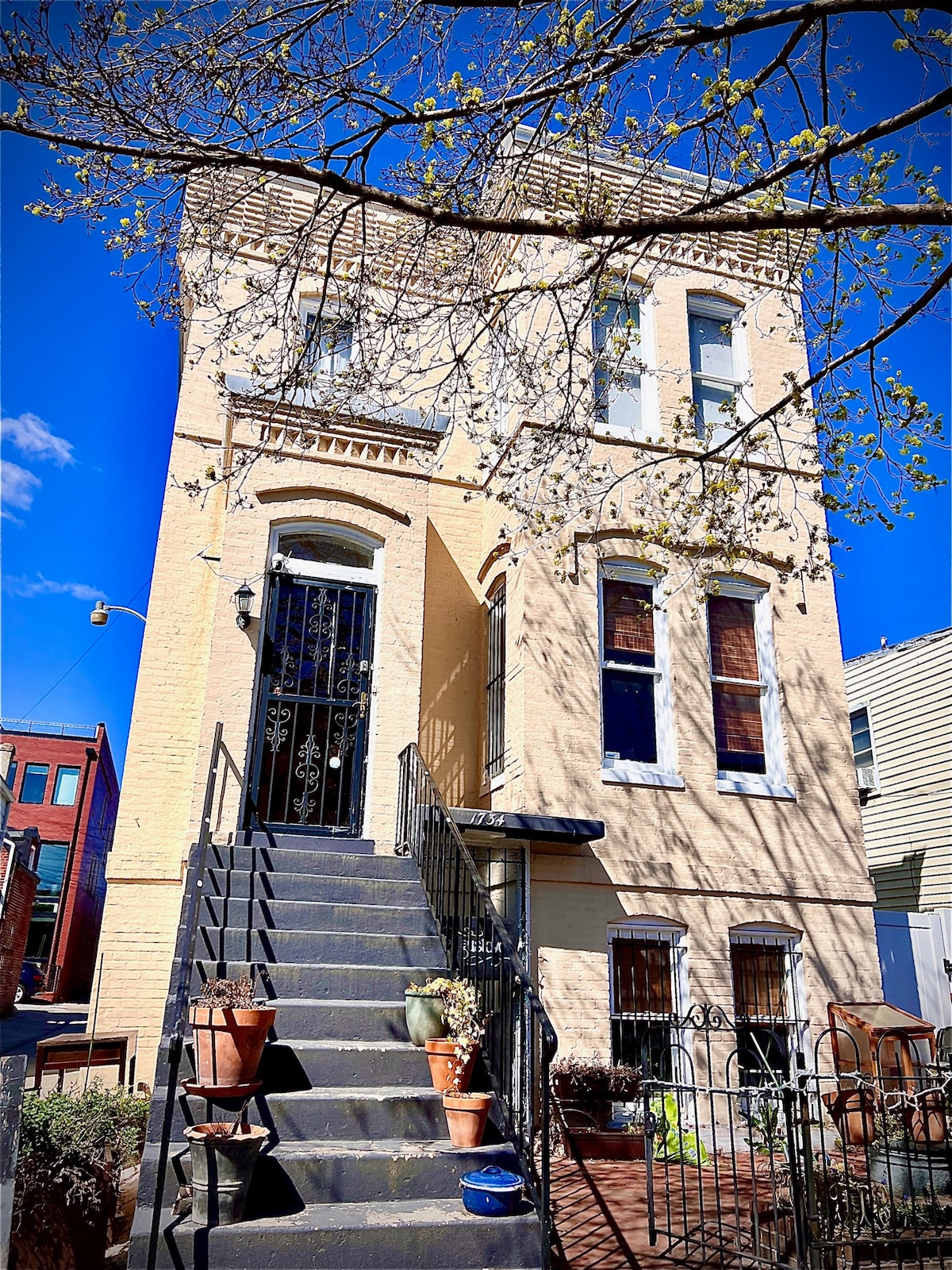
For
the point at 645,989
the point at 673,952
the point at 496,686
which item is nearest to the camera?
the point at 645,989

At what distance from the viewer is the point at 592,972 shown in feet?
28.3

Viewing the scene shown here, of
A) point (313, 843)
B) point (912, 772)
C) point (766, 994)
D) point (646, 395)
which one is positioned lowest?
point (766, 994)

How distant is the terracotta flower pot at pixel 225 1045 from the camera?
16.7 feet

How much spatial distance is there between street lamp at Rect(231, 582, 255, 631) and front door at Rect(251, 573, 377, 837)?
0.35 meters

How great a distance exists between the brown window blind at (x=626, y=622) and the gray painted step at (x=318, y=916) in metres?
3.99

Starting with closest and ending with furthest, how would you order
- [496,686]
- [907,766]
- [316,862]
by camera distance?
[316,862] → [496,686] → [907,766]

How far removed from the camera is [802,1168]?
18.5 ft

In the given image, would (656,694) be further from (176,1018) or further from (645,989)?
(176,1018)

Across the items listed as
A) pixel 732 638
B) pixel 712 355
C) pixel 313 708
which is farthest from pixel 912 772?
pixel 313 708

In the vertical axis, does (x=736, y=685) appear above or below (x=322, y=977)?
above

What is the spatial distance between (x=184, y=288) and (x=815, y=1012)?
8.76m

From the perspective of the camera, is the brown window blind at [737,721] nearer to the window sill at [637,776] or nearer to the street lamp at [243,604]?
the window sill at [637,776]

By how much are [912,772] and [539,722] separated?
9.75 m

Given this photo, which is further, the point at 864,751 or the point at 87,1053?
the point at 864,751
